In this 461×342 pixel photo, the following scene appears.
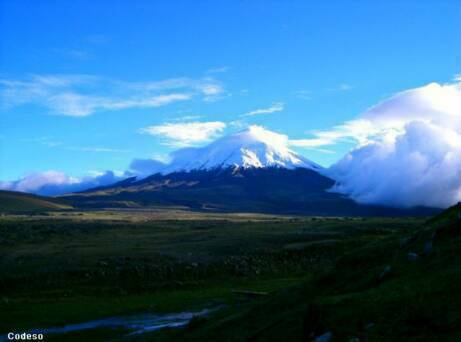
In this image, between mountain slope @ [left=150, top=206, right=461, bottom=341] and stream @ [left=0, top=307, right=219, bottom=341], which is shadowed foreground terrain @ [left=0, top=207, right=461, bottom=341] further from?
stream @ [left=0, top=307, right=219, bottom=341]

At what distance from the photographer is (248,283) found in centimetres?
5012

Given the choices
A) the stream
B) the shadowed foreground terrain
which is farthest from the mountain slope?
the stream

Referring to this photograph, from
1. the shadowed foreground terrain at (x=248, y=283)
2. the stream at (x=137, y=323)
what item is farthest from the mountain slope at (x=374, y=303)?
the stream at (x=137, y=323)

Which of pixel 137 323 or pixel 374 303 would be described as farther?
pixel 137 323

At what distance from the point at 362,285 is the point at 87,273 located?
36.0 meters

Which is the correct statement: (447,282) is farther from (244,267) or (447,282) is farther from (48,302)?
(244,267)

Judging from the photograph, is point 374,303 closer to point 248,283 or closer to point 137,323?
point 137,323

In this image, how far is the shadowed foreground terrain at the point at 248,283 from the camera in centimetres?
1498

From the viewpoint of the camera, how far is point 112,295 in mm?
46062

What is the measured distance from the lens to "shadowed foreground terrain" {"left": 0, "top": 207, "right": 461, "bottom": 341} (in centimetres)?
1498

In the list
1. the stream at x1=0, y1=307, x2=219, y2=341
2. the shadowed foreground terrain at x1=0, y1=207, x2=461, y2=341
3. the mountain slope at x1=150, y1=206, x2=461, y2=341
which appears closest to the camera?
the mountain slope at x1=150, y1=206, x2=461, y2=341

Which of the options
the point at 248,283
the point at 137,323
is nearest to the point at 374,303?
the point at 137,323

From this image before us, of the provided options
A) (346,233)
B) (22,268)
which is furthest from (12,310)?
(346,233)

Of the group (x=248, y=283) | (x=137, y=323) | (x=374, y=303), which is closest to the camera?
(x=374, y=303)
